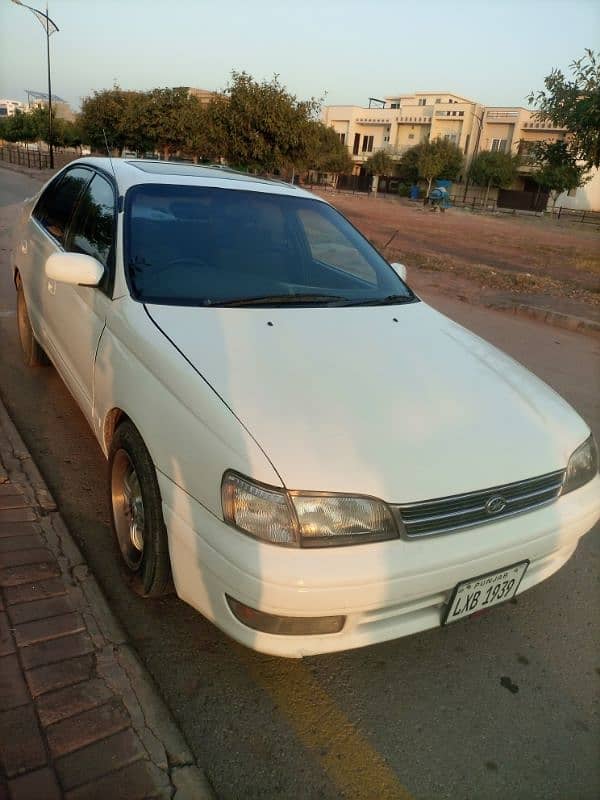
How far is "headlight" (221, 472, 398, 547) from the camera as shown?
68.9 inches

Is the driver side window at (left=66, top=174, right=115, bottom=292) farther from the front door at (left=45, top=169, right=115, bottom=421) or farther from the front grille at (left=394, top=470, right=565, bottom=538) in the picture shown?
the front grille at (left=394, top=470, right=565, bottom=538)

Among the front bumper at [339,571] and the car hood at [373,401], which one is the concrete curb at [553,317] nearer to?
the car hood at [373,401]

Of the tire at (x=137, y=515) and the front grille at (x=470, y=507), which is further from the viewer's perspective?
the tire at (x=137, y=515)

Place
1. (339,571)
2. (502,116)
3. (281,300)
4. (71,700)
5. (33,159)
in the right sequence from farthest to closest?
(502,116), (33,159), (281,300), (71,700), (339,571)

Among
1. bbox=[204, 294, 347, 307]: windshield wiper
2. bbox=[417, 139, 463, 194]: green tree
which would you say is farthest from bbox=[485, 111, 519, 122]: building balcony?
bbox=[204, 294, 347, 307]: windshield wiper

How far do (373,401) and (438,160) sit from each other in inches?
2529

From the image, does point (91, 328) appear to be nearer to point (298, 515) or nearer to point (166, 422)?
point (166, 422)

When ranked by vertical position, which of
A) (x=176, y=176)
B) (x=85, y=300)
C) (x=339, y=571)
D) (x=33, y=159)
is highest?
(x=176, y=176)

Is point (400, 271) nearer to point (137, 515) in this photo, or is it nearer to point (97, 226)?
point (97, 226)

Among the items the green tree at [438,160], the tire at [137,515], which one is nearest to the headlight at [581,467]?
the tire at [137,515]

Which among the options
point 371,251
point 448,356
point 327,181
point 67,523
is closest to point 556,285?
point 371,251

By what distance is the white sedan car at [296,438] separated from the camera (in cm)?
178

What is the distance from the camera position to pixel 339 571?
1.73 metres

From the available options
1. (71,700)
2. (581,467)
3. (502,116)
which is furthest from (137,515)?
(502,116)
